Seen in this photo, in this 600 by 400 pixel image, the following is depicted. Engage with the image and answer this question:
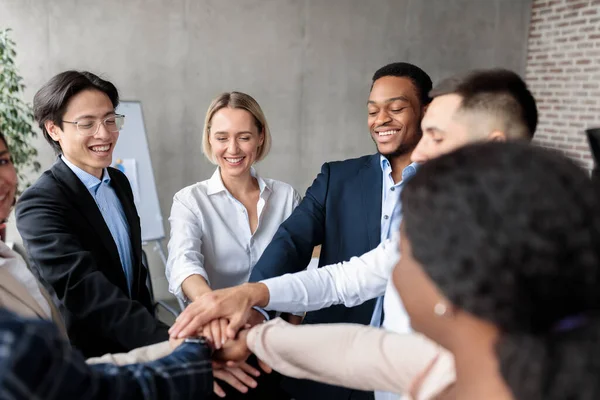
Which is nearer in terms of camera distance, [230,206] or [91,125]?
[91,125]

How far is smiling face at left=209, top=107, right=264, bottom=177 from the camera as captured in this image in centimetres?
216

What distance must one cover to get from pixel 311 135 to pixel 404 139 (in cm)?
333

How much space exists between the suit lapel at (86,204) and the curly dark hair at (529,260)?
1.32 meters

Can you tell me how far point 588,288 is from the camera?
62cm

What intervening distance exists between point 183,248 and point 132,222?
0.22m

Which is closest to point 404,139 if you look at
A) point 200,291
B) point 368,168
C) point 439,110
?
point 368,168

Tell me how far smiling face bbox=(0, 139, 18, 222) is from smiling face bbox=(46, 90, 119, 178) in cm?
44

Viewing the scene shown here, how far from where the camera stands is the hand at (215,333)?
1508 millimetres

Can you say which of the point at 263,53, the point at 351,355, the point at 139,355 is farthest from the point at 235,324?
the point at 263,53

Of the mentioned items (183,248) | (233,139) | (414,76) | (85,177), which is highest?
(414,76)

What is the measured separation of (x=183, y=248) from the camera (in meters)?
1.91

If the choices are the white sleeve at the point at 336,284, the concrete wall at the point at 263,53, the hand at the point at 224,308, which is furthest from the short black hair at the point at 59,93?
the concrete wall at the point at 263,53

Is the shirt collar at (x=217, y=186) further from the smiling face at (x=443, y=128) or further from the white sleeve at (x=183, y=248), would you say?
the smiling face at (x=443, y=128)

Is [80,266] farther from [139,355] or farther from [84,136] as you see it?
[84,136]
